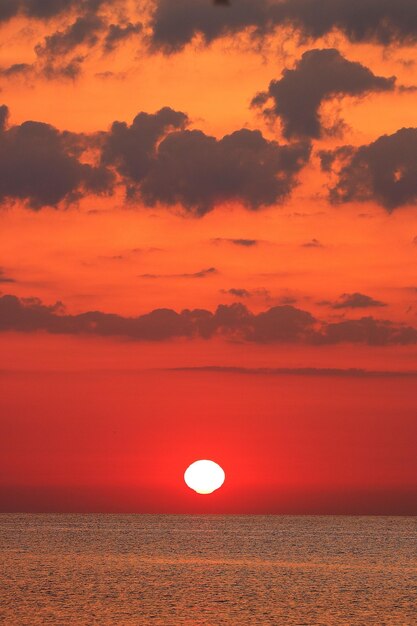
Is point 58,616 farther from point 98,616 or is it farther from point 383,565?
point 383,565

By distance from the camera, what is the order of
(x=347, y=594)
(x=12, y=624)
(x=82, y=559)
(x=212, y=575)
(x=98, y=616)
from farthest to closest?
(x=82, y=559), (x=212, y=575), (x=347, y=594), (x=98, y=616), (x=12, y=624)

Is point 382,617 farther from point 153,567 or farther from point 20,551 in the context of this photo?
point 20,551

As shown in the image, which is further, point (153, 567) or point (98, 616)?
point (153, 567)

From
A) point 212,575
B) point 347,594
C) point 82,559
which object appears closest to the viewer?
point 347,594

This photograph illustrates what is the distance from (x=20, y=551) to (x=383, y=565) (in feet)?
99.6

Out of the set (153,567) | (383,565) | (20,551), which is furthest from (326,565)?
(20,551)

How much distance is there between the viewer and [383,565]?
220 feet

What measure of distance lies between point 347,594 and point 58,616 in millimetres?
14053

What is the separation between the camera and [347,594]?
47656 millimetres

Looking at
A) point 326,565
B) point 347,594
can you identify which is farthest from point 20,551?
point 347,594

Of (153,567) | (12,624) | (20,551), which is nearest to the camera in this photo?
(12,624)

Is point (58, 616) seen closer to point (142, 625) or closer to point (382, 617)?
point (142, 625)

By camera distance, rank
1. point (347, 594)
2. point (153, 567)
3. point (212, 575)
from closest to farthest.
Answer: point (347, 594), point (212, 575), point (153, 567)

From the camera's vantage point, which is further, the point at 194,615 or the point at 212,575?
the point at 212,575
